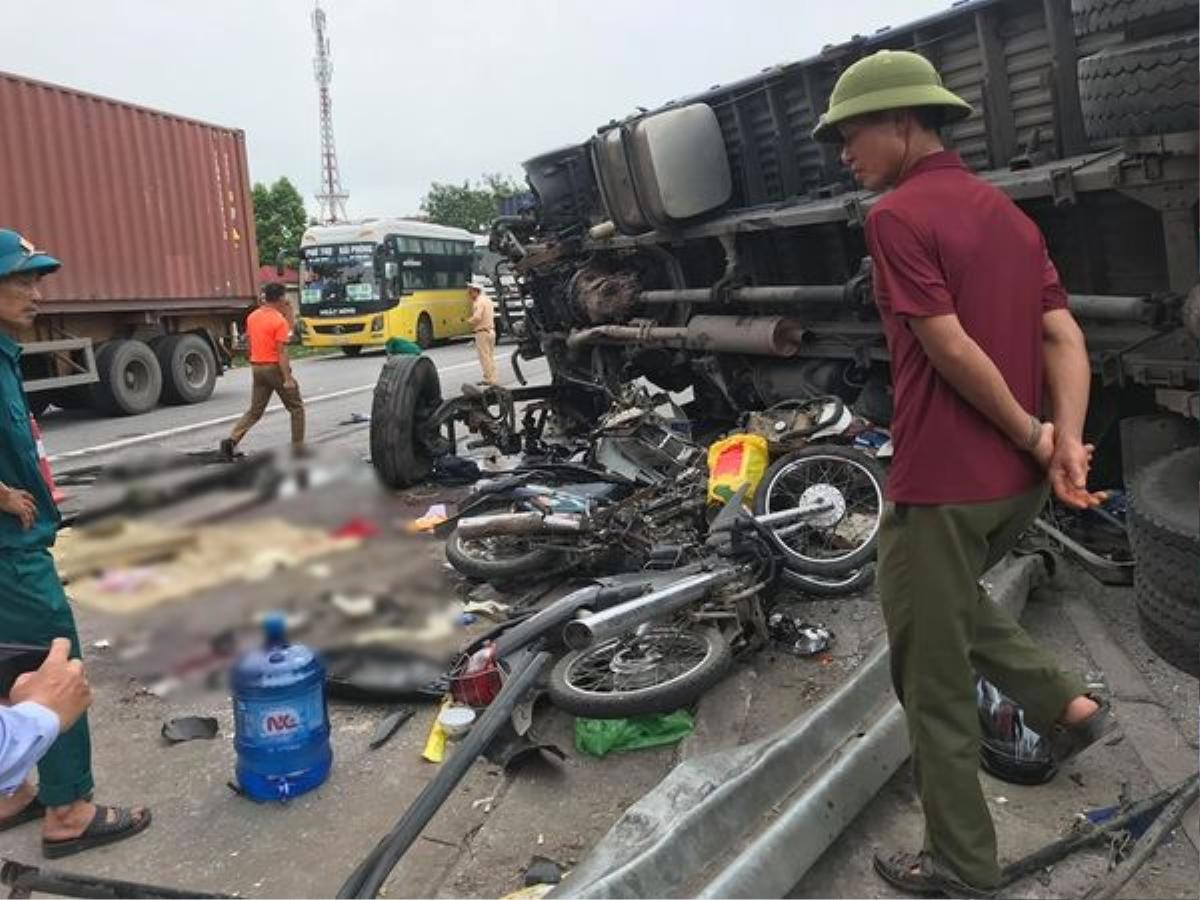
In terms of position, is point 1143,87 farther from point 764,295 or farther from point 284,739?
point 284,739

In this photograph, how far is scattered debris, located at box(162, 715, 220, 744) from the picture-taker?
3711mm

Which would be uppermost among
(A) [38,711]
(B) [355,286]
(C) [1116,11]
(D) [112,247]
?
(D) [112,247]

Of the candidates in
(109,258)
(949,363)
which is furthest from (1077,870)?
(109,258)

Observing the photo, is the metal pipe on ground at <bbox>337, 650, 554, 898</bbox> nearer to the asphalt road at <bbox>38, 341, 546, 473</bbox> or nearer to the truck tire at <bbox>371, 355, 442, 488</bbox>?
Result: the truck tire at <bbox>371, 355, 442, 488</bbox>

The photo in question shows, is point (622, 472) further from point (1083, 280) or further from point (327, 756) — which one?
point (327, 756)

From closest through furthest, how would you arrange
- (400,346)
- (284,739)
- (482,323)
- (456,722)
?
(400,346) < (284,739) < (456,722) < (482,323)

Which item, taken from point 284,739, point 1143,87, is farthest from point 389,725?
point 1143,87

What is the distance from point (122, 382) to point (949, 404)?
43.1ft

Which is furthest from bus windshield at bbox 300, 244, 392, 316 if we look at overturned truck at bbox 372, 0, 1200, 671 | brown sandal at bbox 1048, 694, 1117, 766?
brown sandal at bbox 1048, 694, 1117, 766

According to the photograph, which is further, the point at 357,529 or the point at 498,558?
the point at 498,558

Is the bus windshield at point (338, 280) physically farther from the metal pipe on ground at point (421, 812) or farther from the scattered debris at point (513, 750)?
the scattered debris at point (513, 750)

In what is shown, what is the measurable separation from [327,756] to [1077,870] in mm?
2235

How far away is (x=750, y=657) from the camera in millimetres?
4047

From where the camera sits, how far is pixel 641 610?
11.7 feet
